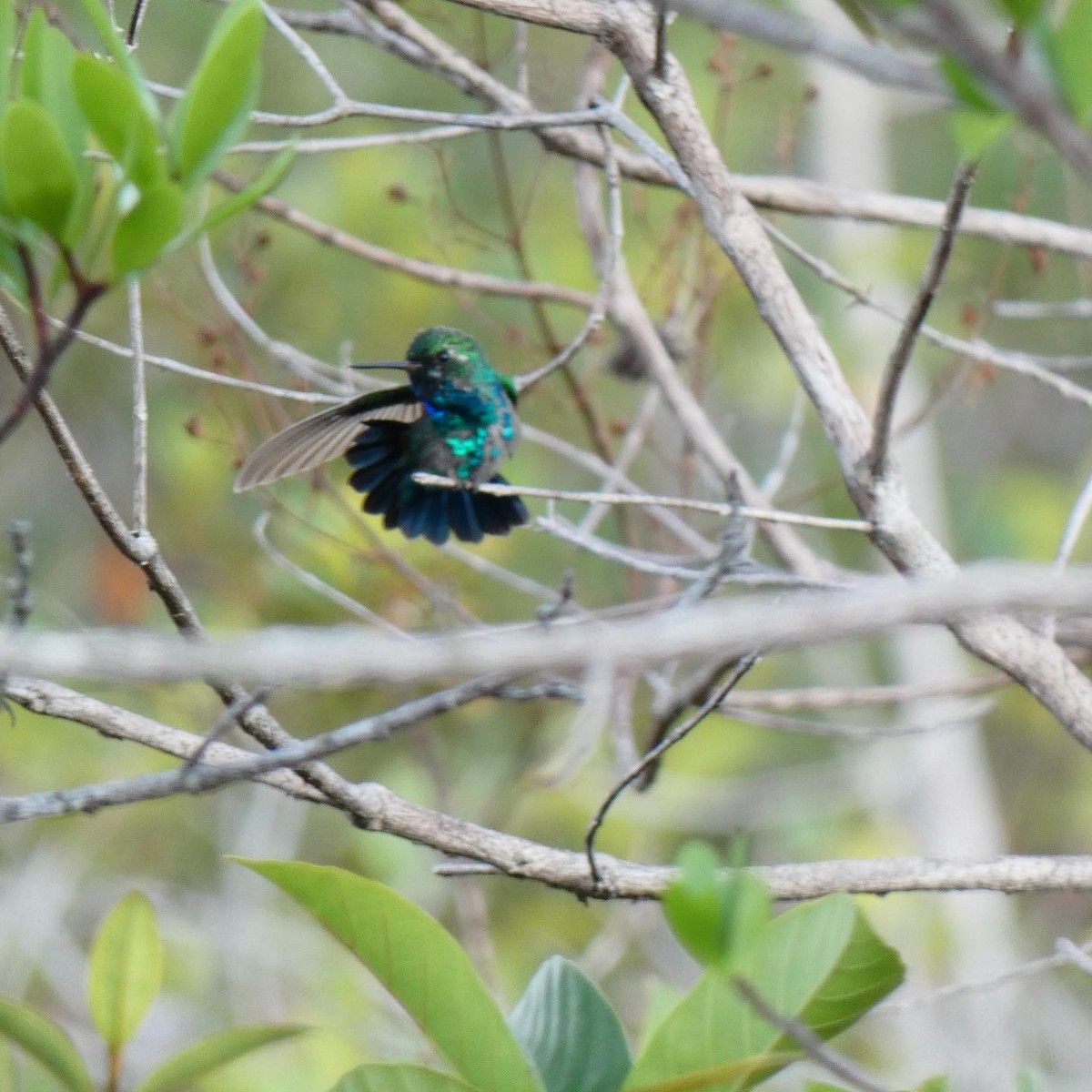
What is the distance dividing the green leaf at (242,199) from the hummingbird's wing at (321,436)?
1121mm

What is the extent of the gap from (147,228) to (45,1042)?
34.0 inches

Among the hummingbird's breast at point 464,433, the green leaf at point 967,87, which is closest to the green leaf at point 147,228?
the green leaf at point 967,87

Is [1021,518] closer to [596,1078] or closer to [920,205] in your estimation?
[920,205]

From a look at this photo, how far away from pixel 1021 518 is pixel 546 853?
444cm

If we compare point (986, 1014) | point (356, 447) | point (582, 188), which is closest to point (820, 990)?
point (356, 447)

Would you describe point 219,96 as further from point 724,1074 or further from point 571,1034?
point 571,1034

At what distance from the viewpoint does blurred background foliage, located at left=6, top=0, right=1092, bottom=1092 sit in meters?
3.53

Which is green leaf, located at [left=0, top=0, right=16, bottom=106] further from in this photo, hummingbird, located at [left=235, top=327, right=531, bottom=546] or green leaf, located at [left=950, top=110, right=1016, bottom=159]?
hummingbird, located at [left=235, top=327, right=531, bottom=546]

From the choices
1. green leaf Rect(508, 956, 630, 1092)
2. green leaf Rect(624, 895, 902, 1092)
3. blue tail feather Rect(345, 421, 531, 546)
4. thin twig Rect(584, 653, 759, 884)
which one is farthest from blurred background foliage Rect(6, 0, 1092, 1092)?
green leaf Rect(624, 895, 902, 1092)

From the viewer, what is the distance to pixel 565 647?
A: 0.79 metres

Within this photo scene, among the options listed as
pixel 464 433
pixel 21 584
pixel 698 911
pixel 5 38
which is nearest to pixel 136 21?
pixel 5 38

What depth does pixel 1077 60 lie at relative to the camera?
933 mm

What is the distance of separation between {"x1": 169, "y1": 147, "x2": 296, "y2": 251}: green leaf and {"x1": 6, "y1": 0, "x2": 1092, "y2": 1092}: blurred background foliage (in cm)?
165

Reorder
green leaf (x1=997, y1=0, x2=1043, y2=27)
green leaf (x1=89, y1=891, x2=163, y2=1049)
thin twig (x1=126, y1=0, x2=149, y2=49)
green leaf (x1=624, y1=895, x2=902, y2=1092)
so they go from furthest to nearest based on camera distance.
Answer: thin twig (x1=126, y1=0, x2=149, y2=49) < green leaf (x1=89, y1=891, x2=163, y2=1049) < green leaf (x1=624, y1=895, x2=902, y2=1092) < green leaf (x1=997, y1=0, x2=1043, y2=27)
